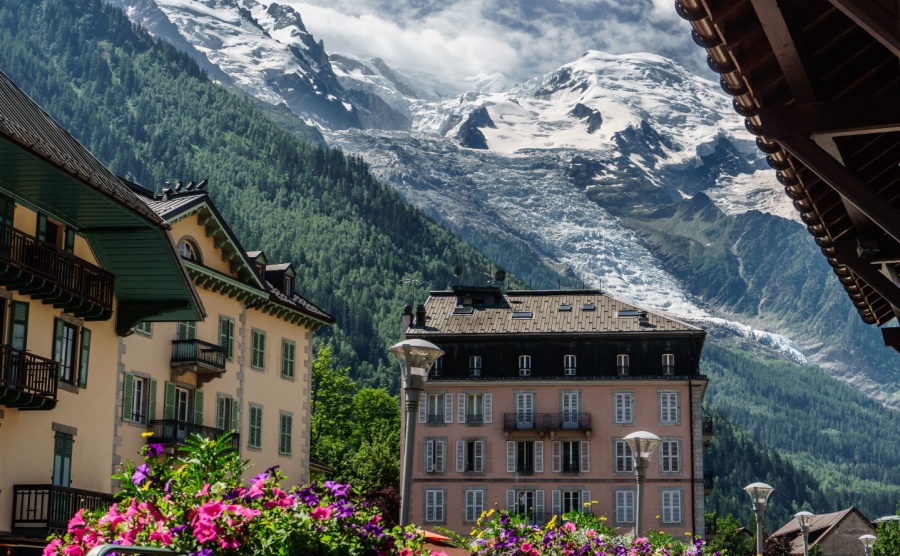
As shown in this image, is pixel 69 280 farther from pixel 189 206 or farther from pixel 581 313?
pixel 581 313

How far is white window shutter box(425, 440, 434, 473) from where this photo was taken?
268 feet

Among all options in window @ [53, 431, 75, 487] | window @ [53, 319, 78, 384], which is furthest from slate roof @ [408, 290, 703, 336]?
window @ [53, 319, 78, 384]

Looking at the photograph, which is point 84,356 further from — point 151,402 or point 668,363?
point 668,363

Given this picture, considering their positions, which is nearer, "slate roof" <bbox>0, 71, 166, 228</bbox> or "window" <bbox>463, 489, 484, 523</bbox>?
"slate roof" <bbox>0, 71, 166, 228</bbox>

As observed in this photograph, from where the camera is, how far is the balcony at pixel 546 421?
80812mm

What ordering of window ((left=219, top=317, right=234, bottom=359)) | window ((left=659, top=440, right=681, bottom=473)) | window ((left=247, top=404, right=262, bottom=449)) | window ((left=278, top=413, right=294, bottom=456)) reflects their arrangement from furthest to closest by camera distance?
1. window ((left=659, top=440, right=681, bottom=473))
2. window ((left=278, top=413, right=294, bottom=456))
3. window ((left=247, top=404, right=262, bottom=449))
4. window ((left=219, top=317, right=234, bottom=359))

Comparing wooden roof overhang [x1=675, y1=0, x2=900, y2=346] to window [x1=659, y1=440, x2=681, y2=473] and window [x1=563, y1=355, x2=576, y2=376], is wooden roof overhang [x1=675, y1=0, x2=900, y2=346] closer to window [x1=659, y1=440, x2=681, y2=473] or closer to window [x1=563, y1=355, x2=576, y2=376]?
window [x1=659, y1=440, x2=681, y2=473]

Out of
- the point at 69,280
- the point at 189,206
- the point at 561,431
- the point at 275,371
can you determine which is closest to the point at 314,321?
the point at 275,371

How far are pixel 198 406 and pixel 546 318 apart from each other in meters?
37.3

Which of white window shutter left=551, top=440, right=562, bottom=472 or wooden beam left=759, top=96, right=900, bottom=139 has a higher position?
white window shutter left=551, top=440, right=562, bottom=472

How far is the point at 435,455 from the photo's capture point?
268 ft

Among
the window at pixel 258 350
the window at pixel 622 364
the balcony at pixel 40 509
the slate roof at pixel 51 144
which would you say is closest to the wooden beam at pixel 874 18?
the slate roof at pixel 51 144

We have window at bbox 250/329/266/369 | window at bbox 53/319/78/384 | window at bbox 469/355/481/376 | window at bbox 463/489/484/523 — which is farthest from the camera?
window at bbox 469/355/481/376

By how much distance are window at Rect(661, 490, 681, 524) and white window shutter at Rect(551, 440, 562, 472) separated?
233 inches
